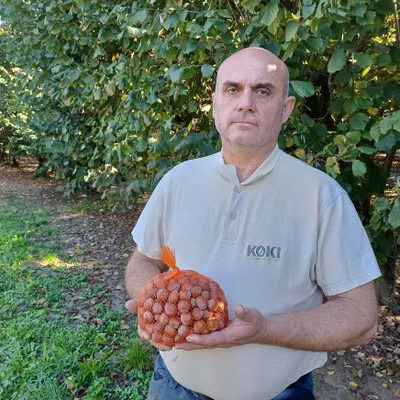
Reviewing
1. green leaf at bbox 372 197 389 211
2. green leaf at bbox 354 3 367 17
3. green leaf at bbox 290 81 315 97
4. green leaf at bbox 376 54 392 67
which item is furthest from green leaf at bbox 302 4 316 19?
green leaf at bbox 372 197 389 211

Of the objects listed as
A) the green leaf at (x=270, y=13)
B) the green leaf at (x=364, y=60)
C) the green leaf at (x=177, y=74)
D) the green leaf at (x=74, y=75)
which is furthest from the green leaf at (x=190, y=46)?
the green leaf at (x=74, y=75)

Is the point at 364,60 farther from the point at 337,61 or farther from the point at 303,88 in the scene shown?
the point at 303,88

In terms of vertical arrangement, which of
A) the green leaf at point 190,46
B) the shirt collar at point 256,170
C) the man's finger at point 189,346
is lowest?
the man's finger at point 189,346

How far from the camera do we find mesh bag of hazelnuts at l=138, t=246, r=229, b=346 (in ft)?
4.12

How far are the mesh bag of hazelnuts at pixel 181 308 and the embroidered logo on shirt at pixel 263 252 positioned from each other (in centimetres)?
19

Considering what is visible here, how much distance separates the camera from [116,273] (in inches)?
198

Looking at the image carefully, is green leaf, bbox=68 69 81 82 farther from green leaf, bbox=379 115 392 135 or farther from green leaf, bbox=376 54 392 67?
green leaf, bbox=379 115 392 135

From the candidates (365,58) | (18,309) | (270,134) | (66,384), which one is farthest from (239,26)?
(18,309)

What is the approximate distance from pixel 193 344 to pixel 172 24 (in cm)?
189

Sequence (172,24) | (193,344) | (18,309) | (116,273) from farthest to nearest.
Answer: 1. (116,273)
2. (18,309)
3. (172,24)
4. (193,344)

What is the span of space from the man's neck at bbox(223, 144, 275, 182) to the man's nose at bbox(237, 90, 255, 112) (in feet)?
0.47

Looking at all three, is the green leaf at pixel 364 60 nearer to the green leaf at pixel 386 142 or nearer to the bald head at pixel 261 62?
the green leaf at pixel 386 142

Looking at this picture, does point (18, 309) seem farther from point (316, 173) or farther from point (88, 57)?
point (316, 173)

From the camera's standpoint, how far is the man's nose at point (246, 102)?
4.76ft
